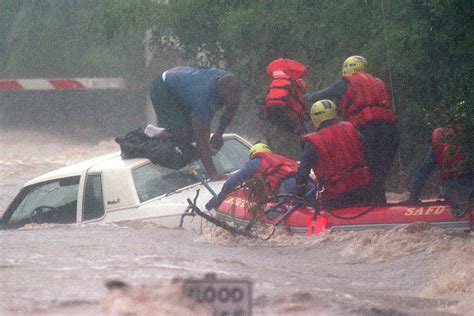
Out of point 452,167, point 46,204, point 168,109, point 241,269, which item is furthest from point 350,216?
point 46,204

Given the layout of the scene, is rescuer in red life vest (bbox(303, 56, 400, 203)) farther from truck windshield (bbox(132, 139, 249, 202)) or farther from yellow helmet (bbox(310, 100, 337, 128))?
truck windshield (bbox(132, 139, 249, 202))

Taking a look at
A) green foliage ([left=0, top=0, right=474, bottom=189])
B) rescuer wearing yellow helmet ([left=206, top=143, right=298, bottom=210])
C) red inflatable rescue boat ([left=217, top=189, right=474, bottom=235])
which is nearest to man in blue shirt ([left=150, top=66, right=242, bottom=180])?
rescuer wearing yellow helmet ([left=206, top=143, right=298, bottom=210])

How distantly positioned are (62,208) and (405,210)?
3505 millimetres

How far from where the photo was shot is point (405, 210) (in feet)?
29.1

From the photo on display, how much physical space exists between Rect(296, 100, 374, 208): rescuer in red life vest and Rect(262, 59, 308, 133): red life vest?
4.37ft

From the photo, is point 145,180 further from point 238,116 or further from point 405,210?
point 238,116

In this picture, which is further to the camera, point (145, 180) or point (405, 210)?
point (145, 180)

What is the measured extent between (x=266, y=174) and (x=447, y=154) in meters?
1.71

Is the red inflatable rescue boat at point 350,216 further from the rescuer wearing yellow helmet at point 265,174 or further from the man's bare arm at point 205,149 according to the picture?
the man's bare arm at point 205,149

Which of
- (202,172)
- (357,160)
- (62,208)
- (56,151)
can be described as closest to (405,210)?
(357,160)

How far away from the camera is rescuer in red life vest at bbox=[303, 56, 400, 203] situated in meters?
10.1

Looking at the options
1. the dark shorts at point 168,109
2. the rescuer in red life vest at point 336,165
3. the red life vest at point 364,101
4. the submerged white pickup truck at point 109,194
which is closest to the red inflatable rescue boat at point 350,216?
the rescuer in red life vest at point 336,165

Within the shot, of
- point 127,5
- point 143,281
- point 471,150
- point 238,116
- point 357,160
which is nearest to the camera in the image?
point 143,281

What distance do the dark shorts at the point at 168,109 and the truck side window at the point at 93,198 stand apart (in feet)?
3.82
